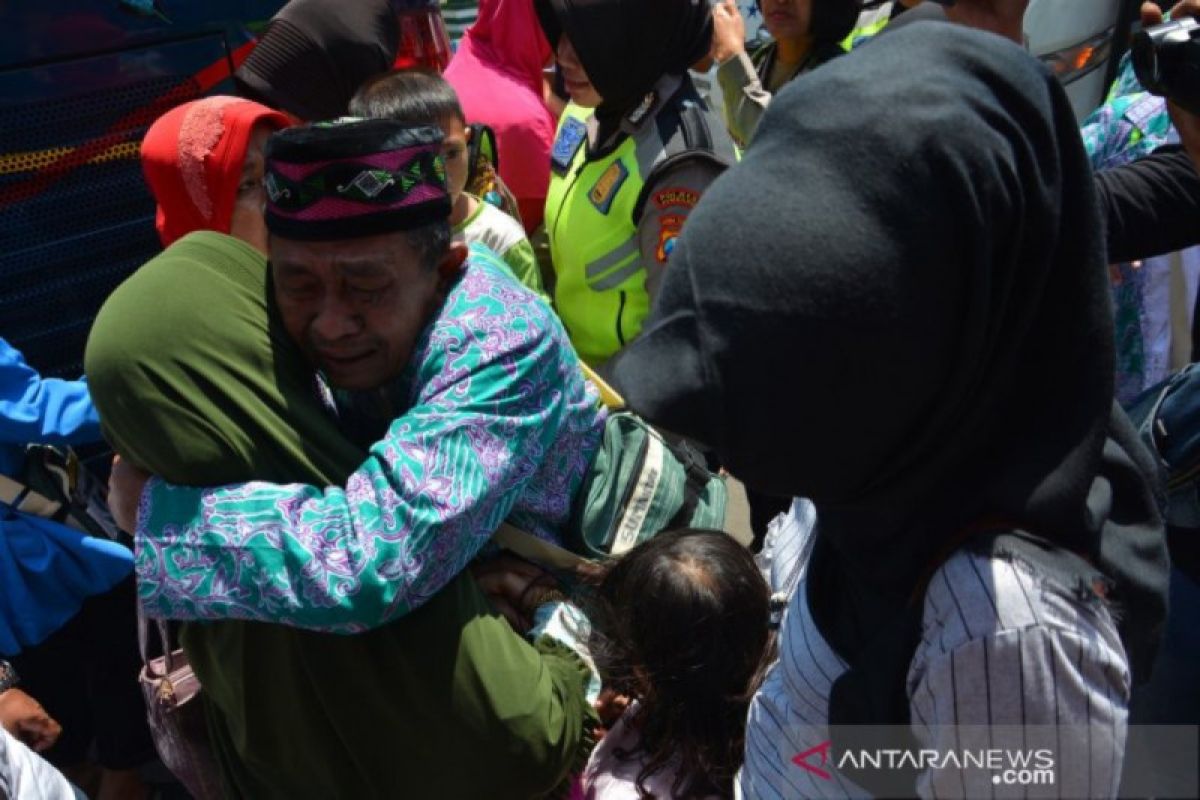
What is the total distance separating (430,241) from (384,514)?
48 centimetres

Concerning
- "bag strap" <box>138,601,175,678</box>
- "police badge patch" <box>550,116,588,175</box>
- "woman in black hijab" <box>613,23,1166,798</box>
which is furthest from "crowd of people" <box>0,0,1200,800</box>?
"police badge patch" <box>550,116,588,175</box>

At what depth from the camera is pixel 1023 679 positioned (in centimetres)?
109

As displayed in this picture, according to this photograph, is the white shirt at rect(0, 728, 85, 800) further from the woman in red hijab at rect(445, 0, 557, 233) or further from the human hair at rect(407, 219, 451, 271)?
the woman in red hijab at rect(445, 0, 557, 233)

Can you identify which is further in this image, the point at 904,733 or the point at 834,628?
the point at 834,628

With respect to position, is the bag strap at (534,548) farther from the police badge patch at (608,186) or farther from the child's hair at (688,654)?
the police badge patch at (608,186)

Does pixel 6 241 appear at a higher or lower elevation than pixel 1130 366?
higher

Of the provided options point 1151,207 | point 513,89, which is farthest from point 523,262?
point 1151,207

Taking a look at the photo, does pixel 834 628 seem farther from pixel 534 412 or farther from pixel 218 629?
pixel 218 629

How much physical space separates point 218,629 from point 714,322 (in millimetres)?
1059

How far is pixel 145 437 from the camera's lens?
5.10 feet

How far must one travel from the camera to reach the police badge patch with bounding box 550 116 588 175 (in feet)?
11.3

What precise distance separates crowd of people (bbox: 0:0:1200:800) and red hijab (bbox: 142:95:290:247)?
0.01m

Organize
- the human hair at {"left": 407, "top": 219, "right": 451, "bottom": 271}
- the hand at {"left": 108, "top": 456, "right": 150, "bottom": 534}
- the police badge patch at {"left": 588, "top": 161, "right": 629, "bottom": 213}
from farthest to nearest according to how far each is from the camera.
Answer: the police badge patch at {"left": 588, "top": 161, "right": 629, "bottom": 213}, the human hair at {"left": 407, "top": 219, "right": 451, "bottom": 271}, the hand at {"left": 108, "top": 456, "right": 150, "bottom": 534}

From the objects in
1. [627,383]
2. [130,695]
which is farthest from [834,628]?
[130,695]
